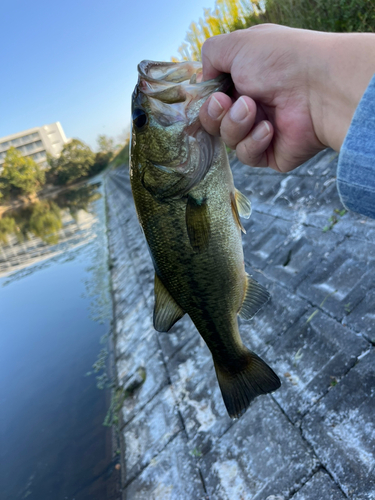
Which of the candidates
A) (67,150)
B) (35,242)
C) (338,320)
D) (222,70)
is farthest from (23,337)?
(67,150)

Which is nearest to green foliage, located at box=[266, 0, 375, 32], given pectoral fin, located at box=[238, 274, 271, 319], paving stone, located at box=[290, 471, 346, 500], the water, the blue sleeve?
pectoral fin, located at box=[238, 274, 271, 319]

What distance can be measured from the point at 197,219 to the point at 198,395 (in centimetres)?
248

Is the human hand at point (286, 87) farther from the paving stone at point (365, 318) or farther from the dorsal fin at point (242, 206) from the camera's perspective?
the paving stone at point (365, 318)

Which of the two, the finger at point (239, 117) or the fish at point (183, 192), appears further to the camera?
the fish at point (183, 192)

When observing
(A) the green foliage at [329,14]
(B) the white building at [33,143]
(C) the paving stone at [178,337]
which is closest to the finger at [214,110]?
(C) the paving stone at [178,337]

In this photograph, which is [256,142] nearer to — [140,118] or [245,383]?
[140,118]

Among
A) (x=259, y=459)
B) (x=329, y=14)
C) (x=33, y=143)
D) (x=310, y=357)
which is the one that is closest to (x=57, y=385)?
(x=259, y=459)

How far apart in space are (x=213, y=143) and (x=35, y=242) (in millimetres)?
21704

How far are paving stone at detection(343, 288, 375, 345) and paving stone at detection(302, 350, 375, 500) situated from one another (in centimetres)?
20

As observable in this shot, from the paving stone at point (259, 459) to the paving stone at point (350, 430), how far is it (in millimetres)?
141

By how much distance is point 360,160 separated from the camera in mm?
1309

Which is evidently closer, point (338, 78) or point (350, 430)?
point (338, 78)

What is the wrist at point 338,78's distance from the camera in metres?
1.47

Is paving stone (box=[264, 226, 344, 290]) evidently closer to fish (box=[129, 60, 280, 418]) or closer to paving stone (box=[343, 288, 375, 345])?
paving stone (box=[343, 288, 375, 345])
